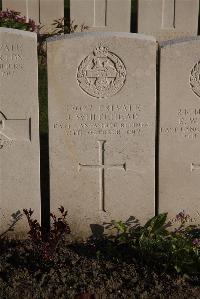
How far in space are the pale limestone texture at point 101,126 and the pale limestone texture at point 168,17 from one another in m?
7.28

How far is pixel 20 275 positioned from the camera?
5188mm

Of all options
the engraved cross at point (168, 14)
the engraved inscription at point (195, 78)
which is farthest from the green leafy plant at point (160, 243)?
the engraved cross at point (168, 14)

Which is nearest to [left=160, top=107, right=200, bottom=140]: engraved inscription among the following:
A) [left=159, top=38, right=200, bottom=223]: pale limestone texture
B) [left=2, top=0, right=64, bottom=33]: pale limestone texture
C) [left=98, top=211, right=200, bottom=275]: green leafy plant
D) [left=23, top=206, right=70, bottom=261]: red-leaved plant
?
[left=159, top=38, right=200, bottom=223]: pale limestone texture

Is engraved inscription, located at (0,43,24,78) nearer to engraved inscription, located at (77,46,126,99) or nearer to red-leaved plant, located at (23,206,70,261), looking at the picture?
engraved inscription, located at (77,46,126,99)

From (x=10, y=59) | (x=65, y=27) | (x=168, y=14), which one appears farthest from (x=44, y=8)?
(x=10, y=59)

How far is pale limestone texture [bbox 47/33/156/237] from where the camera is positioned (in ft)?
17.8

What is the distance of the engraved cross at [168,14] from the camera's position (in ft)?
40.5

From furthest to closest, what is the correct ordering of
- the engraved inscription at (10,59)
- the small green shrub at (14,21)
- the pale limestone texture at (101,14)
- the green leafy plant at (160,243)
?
1. the pale limestone texture at (101,14)
2. the small green shrub at (14,21)
3. the engraved inscription at (10,59)
4. the green leafy plant at (160,243)

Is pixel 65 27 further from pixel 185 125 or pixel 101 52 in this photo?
pixel 185 125

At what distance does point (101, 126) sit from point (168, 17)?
746cm

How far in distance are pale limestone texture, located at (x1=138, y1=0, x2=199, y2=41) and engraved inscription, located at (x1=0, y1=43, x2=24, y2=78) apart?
750 centimetres

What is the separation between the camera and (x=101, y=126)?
18.6ft

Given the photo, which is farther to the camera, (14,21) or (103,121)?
(14,21)

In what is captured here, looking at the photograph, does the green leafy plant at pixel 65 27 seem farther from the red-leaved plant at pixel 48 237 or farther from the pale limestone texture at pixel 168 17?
the red-leaved plant at pixel 48 237
